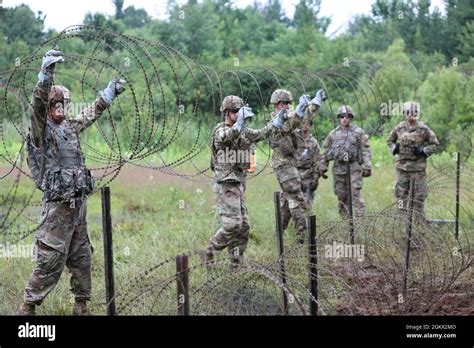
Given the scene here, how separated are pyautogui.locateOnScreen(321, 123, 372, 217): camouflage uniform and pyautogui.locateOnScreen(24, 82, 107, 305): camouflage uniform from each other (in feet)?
17.0

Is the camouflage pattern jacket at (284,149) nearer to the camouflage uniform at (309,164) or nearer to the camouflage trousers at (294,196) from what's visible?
the camouflage trousers at (294,196)

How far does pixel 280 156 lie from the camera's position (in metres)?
10.0

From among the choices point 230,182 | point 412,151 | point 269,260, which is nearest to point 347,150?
point 412,151

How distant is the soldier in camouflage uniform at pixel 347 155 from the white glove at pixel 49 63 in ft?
19.2

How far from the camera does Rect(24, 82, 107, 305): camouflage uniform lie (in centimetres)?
644

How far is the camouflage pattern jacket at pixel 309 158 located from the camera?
36.2ft

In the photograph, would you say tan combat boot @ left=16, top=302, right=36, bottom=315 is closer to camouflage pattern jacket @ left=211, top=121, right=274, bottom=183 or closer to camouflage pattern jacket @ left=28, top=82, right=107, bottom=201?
camouflage pattern jacket @ left=28, top=82, right=107, bottom=201

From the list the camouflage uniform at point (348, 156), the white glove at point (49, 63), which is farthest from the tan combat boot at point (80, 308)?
the camouflage uniform at point (348, 156)

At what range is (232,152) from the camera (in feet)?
27.1
